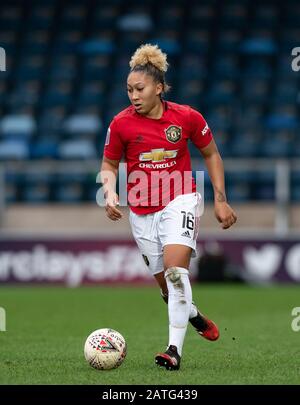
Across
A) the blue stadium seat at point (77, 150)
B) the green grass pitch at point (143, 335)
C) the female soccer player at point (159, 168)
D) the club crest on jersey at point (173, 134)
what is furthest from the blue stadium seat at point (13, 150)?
the club crest on jersey at point (173, 134)

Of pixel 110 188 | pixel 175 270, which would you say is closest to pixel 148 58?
pixel 110 188

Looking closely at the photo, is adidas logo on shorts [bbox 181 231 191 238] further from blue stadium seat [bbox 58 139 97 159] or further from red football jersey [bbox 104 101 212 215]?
blue stadium seat [bbox 58 139 97 159]

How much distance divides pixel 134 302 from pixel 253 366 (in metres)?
6.49

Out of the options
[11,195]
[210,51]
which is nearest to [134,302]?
[11,195]

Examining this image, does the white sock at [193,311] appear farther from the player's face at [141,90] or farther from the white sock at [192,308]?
the player's face at [141,90]

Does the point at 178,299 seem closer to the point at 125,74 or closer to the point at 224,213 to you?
the point at 224,213

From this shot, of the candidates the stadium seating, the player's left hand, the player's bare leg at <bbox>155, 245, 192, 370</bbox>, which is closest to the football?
the player's bare leg at <bbox>155, 245, 192, 370</bbox>

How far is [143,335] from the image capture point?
30.2 ft

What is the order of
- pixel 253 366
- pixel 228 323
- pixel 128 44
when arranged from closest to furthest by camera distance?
1. pixel 253 366
2. pixel 228 323
3. pixel 128 44

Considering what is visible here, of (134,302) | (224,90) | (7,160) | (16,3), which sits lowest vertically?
(134,302)

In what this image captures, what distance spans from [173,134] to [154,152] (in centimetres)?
17

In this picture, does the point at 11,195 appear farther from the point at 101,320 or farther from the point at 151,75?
the point at 151,75

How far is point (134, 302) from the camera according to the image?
13.2m

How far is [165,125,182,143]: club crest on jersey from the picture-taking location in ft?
23.1
